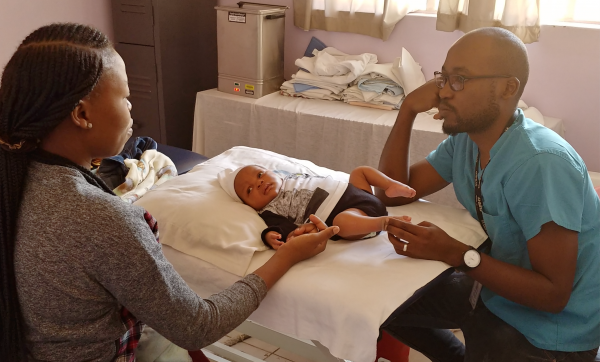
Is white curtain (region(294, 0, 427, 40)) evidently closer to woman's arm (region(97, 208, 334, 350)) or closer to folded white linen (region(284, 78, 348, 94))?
folded white linen (region(284, 78, 348, 94))

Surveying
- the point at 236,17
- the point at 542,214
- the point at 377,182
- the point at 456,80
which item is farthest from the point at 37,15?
the point at 542,214

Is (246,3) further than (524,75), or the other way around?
(246,3)

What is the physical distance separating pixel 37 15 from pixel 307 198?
3133 millimetres

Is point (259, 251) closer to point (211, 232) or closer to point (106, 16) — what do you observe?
point (211, 232)

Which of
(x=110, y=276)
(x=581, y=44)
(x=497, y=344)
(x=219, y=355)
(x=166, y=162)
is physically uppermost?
(x=581, y=44)

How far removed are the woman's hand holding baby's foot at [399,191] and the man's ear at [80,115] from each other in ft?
3.37

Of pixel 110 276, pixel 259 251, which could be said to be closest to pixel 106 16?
pixel 259 251

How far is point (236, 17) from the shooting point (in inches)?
137

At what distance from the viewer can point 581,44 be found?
3.04m

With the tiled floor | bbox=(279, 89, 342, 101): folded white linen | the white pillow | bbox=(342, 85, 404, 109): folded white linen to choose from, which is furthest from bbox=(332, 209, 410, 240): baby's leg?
bbox=(279, 89, 342, 101): folded white linen

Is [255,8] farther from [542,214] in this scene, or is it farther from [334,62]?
[542,214]

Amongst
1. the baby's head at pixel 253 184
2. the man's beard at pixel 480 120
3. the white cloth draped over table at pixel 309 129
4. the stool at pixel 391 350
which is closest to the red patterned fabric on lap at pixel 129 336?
the baby's head at pixel 253 184

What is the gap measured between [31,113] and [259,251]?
764 mm

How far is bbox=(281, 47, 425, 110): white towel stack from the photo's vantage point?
3.35m
